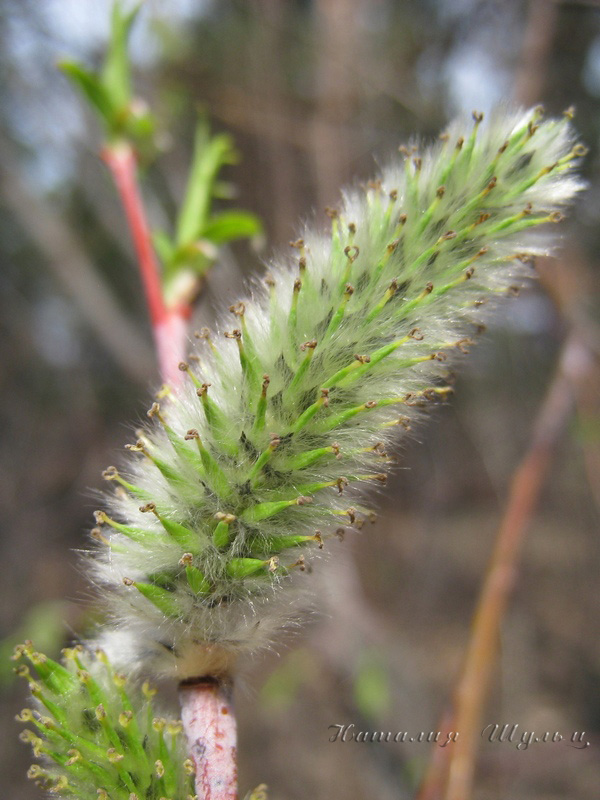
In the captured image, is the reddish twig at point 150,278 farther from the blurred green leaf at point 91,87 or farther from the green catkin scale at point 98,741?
the green catkin scale at point 98,741

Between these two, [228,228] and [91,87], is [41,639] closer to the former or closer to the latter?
[228,228]

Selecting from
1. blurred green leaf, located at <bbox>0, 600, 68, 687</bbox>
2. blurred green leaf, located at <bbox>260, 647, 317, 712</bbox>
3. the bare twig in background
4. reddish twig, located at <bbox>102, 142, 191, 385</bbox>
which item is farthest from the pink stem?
blurred green leaf, located at <bbox>260, 647, 317, 712</bbox>

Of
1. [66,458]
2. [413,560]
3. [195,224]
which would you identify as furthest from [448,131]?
[66,458]

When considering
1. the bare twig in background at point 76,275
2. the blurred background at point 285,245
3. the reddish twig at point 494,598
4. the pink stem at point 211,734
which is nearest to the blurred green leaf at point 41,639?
the blurred background at point 285,245

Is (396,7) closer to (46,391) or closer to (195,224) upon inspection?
(195,224)

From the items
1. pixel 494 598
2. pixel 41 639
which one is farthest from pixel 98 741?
pixel 41 639

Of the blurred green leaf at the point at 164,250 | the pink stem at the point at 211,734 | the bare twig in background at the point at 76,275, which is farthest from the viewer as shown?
the bare twig in background at the point at 76,275
